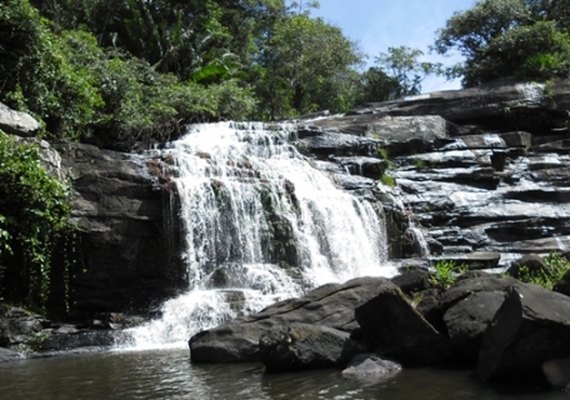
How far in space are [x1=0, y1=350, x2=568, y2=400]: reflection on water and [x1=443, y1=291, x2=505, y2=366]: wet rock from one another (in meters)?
0.40

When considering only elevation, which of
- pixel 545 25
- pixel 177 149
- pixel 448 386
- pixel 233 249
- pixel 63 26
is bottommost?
pixel 448 386

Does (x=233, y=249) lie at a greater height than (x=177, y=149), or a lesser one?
lesser

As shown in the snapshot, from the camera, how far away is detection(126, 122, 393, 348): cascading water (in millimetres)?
13750

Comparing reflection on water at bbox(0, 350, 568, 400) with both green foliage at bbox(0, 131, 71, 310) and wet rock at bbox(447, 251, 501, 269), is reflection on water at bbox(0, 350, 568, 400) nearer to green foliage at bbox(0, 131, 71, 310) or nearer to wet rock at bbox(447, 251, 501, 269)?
green foliage at bbox(0, 131, 71, 310)

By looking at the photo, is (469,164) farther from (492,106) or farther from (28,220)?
(28,220)

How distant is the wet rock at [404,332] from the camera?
7500 millimetres

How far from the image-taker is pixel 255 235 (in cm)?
1691

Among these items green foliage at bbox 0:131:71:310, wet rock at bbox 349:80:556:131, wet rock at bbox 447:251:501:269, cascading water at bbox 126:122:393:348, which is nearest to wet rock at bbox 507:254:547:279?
cascading water at bbox 126:122:393:348

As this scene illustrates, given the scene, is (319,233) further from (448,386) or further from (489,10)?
(489,10)

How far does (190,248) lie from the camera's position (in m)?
16.0

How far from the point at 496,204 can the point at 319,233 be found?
6.29 metres

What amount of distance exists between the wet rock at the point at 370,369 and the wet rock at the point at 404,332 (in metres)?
0.19

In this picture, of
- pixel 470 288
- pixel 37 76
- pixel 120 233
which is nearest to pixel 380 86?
pixel 37 76

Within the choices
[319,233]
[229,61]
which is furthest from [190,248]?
[229,61]
